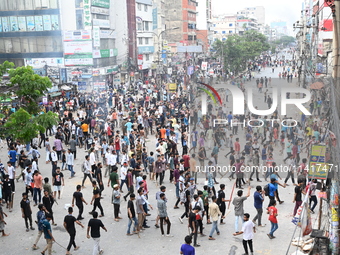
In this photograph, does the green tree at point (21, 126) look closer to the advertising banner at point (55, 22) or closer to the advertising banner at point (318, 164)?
the advertising banner at point (318, 164)

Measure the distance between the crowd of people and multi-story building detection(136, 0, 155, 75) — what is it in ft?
139

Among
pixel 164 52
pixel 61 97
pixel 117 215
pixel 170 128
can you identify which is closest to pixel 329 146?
pixel 117 215

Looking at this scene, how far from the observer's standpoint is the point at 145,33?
65.9m

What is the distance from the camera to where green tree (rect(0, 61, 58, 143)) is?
13.0 meters

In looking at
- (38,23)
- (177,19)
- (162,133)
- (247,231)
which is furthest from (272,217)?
(177,19)

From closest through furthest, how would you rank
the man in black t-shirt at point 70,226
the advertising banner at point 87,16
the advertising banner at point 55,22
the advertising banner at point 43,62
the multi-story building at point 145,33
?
the man in black t-shirt at point 70,226, the advertising banner at point 87,16, the advertising banner at point 43,62, the advertising banner at point 55,22, the multi-story building at point 145,33

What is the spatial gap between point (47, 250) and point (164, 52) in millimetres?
56357

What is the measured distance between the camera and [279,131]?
53.3 feet

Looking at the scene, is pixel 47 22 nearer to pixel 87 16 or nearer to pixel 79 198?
pixel 87 16

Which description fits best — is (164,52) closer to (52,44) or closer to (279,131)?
(52,44)

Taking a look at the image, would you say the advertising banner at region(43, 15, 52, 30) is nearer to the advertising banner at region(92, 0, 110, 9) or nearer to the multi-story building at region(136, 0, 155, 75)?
the advertising banner at region(92, 0, 110, 9)

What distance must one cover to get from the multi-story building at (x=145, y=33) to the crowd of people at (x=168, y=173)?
139 feet

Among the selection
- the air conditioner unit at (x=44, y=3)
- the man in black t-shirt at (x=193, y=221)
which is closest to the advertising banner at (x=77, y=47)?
the air conditioner unit at (x=44, y=3)

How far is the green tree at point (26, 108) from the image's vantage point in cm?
1297
